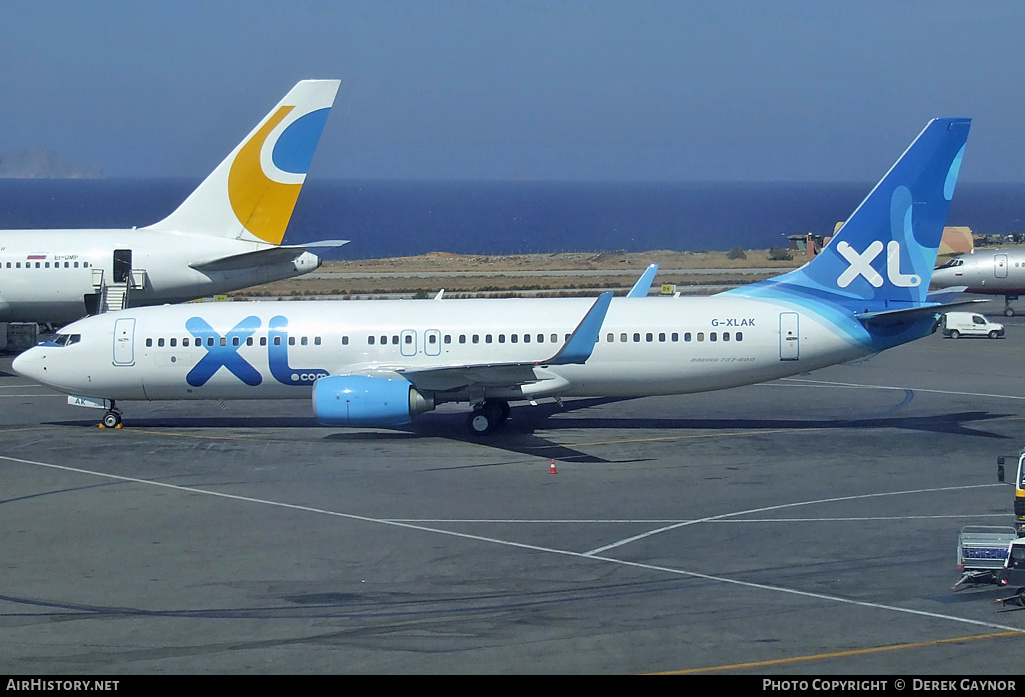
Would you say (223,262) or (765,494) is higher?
(223,262)

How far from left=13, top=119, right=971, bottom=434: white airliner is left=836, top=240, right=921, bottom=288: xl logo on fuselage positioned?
29 millimetres

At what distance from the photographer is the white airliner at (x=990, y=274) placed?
61.2 m

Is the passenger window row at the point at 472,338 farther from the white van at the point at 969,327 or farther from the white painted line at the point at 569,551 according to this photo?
the white van at the point at 969,327

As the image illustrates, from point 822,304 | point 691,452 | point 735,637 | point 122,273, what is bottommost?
point 735,637

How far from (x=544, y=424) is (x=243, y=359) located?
924 cm

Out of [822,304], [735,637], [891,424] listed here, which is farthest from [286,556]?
[891,424]

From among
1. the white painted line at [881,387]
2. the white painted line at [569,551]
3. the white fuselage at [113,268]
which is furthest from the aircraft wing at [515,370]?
the white fuselage at [113,268]

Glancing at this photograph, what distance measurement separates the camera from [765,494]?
80.0 feet

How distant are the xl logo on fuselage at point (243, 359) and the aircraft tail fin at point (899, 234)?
592 inches

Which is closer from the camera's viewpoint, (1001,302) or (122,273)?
(122,273)

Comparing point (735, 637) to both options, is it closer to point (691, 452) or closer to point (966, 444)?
point (691, 452)

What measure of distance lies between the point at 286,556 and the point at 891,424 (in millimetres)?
19874

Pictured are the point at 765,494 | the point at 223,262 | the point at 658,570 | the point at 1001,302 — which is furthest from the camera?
the point at 1001,302

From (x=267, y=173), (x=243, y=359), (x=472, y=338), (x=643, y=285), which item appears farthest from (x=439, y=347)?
(x=267, y=173)
